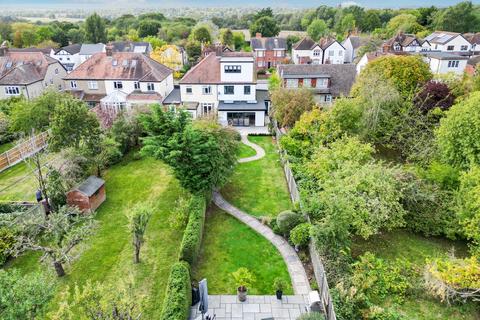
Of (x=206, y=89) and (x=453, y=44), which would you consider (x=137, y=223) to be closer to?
(x=206, y=89)

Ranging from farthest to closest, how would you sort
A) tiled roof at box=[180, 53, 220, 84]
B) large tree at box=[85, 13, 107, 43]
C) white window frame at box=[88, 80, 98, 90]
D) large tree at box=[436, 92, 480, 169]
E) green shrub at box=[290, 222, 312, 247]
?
large tree at box=[85, 13, 107, 43]
white window frame at box=[88, 80, 98, 90]
tiled roof at box=[180, 53, 220, 84]
large tree at box=[436, 92, 480, 169]
green shrub at box=[290, 222, 312, 247]

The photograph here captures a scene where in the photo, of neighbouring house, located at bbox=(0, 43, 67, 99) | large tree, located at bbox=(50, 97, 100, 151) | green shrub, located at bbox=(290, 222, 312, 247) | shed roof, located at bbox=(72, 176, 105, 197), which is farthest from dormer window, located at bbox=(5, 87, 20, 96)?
green shrub, located at bbox=(290, 222, 312, 247)

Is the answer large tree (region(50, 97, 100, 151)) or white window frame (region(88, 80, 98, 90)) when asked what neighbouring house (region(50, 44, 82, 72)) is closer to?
white window frame (region(88, 80, 98, 90))

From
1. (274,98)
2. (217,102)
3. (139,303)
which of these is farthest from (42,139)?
(139,303)

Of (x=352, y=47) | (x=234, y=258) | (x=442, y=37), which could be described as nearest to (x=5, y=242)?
(x=234, y=258)


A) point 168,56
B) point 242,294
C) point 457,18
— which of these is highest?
point 457,18

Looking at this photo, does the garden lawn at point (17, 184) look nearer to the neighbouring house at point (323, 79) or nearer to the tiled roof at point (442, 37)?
the neighbouring house at point (323, 79)

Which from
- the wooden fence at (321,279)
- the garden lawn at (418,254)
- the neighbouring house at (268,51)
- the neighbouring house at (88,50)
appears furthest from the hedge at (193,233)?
the neighbouring house at (88,50)
